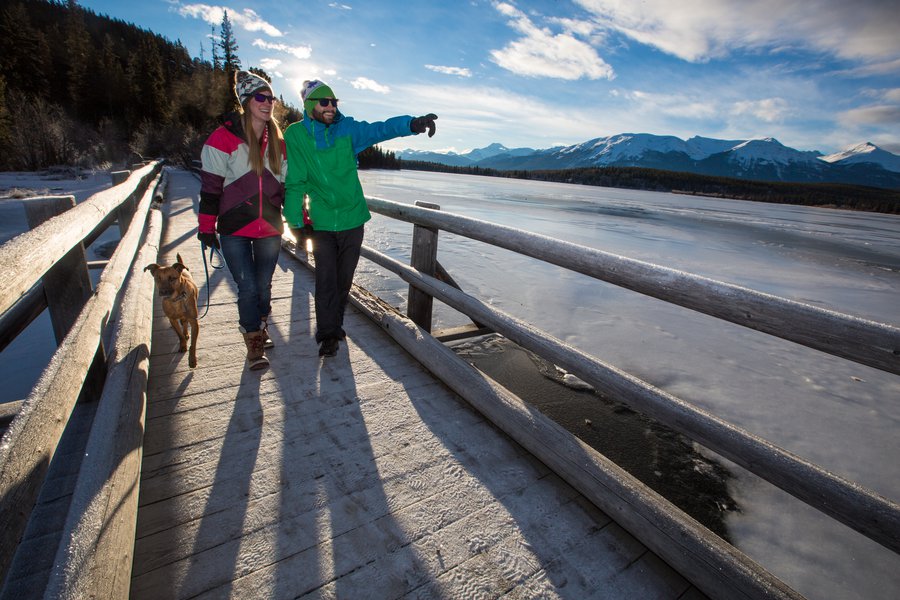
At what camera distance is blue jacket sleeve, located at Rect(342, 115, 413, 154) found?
279 centimetres

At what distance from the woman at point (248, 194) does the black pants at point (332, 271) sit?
34 cm

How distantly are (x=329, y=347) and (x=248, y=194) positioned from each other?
1256mm

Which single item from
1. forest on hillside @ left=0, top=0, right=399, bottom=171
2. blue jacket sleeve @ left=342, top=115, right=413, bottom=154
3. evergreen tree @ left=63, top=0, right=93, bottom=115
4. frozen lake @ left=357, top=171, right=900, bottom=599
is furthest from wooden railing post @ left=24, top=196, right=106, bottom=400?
evergreen tree @ left=63, top=0, right=93, bottom=115

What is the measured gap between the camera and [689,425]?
172cm

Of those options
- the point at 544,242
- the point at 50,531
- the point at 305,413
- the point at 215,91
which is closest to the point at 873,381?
the point at 544,242

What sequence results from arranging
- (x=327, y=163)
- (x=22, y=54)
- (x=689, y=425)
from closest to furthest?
(x=689, y=425), (x=327, y=163), (x=22, y=54)

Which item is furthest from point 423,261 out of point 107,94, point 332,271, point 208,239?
point 107,94

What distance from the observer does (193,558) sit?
157 centimetres

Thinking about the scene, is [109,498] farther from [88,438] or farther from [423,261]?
[423,261]

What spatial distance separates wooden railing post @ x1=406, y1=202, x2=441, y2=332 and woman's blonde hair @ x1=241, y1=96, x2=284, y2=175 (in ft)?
4.40

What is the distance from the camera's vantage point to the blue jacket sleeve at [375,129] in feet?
9.16

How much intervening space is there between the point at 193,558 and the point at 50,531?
65cm

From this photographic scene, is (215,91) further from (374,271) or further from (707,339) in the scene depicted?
(707,339)

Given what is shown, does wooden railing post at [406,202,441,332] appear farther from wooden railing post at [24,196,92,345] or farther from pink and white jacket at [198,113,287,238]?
wooden railing post at [24,196,92,345]
